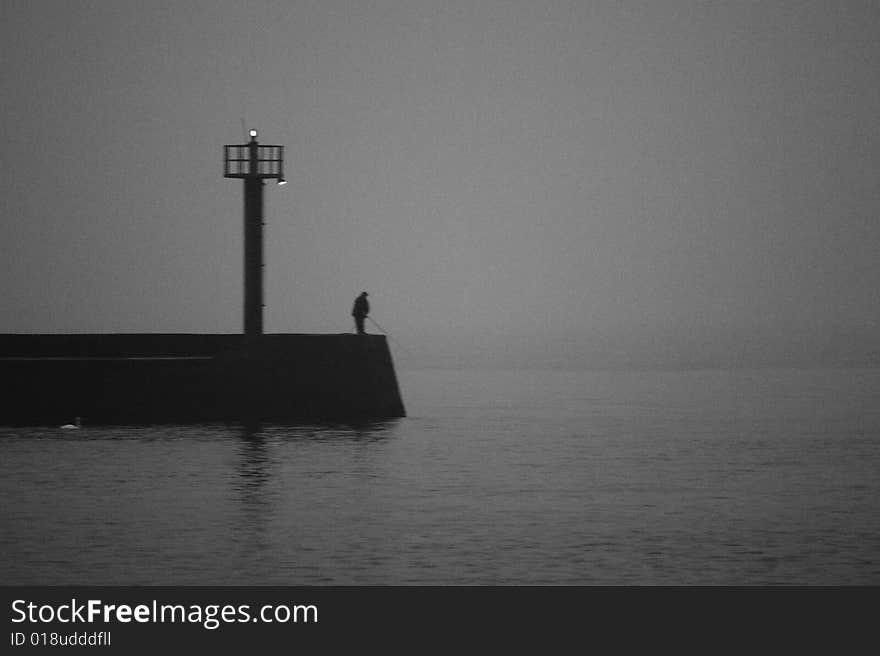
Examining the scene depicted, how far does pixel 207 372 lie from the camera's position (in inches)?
1700

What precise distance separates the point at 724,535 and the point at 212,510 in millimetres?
10274

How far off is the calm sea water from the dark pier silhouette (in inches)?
34.5

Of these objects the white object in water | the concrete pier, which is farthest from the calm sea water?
the concrete pier

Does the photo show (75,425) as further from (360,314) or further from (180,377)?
(360,314)

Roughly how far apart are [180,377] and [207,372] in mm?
818

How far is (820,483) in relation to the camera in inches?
1400

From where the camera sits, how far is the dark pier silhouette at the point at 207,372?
140ft

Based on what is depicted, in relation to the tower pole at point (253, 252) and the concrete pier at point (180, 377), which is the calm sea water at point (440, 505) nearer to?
the concrete pier at point (180, 377)

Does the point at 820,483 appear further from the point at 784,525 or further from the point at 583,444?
the point at 583,444

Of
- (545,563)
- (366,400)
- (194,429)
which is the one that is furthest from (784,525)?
(194,429)

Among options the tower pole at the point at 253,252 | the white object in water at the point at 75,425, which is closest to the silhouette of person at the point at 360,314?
the tower pole at the point at 253,252

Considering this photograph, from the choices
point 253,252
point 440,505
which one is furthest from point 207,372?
point 440,505

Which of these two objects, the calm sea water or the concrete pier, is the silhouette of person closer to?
the concrete pier

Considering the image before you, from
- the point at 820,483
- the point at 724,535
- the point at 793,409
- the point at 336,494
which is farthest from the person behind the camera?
the point at 793,409
